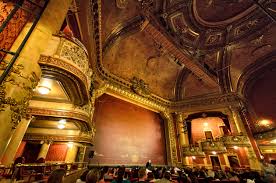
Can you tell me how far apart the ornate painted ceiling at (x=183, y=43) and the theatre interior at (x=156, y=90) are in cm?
8

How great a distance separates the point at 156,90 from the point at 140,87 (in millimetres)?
2488

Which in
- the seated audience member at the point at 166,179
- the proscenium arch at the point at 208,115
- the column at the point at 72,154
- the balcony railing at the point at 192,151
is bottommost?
the seated audience member at the point at 166,179

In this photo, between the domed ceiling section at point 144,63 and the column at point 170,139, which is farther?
the column at point 170,139

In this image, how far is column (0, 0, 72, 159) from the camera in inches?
101

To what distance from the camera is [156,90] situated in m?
14.3

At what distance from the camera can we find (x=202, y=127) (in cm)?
1619

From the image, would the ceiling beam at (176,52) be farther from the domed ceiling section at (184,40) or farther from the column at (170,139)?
the column at (170,139)

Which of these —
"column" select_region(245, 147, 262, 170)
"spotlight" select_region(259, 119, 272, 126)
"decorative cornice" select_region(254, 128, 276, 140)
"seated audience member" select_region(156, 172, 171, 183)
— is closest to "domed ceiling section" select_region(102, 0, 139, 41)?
"seated audience member" select_region(156, 172, 171, 183)

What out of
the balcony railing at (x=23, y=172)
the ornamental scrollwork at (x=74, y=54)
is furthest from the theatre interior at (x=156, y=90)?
the balcony railing at (x=23, y=172)

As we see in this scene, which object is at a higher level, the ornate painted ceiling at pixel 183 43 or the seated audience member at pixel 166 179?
the ornate painted ceiling at pixel 183 43

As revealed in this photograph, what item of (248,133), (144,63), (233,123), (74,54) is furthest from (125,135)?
(248,133)

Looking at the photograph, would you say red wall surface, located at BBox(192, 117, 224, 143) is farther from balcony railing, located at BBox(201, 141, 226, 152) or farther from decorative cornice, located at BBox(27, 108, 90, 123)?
decorative cornice, located at BBox(27, 108, 90, 123)

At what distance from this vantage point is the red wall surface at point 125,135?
9.20m

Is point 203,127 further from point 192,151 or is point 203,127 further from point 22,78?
point 22,78
